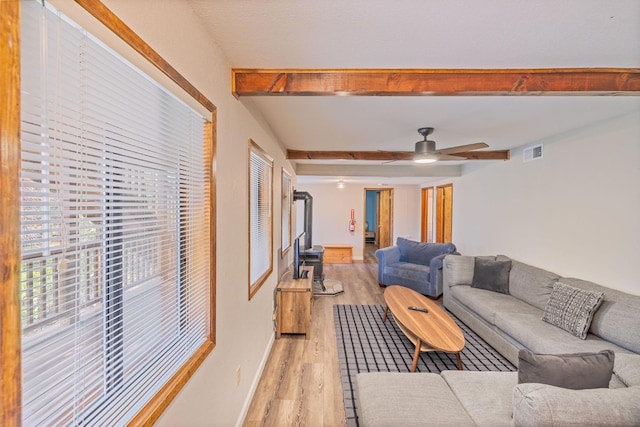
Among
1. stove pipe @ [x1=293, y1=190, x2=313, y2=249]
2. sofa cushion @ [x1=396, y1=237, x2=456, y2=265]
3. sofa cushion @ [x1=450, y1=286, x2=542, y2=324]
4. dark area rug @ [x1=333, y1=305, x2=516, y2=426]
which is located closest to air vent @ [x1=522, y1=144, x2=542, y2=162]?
sofa cushion @ [x1=450, y1=286, x2=542, y2=324]

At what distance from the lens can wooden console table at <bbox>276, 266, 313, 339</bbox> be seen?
10.4 ft

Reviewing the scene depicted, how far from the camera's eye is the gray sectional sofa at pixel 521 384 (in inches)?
45.4

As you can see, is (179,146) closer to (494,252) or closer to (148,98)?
(148,98)

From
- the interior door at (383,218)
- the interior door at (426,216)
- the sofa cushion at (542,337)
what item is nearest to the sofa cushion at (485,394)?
the sofa cushion at (542,337)

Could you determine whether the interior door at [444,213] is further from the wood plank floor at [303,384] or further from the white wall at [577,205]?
the wood plank floor at [303,384]

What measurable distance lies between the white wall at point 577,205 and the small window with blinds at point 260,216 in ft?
10.8

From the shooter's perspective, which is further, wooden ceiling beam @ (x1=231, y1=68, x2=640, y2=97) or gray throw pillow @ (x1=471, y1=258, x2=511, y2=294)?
gray throw pillow @ (x1=471, y1=258, x2=511, y2=294)

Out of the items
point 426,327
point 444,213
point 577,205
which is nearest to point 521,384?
point 426,327

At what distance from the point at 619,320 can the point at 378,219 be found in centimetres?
797

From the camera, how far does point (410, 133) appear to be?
10.1 ft

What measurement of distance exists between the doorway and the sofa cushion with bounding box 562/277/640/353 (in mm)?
5537

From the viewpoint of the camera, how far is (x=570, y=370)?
136 cm

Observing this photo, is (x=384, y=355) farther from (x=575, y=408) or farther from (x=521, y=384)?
(x=575, y=408)

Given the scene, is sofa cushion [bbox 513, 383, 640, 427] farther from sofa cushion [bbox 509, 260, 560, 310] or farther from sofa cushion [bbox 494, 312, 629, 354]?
sofa cushion [bbox 509, 260, 560, 310]
